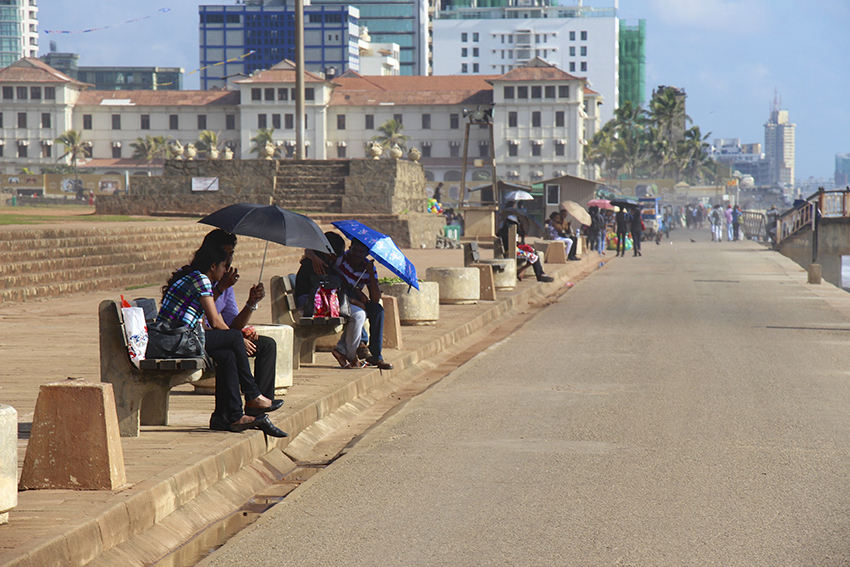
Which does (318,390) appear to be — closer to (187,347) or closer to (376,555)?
(187,347)

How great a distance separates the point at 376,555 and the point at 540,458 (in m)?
2.23

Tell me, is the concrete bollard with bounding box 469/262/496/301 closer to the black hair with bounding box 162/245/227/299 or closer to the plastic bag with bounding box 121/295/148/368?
the black hair with bounding box 162/245/227/299

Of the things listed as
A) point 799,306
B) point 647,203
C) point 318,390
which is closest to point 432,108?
point 647,203

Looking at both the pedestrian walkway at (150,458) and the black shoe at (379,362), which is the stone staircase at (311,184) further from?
the black shoe at (379,362)

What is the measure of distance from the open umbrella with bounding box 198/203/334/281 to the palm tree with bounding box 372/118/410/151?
9551cm

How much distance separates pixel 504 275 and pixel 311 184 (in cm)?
1901

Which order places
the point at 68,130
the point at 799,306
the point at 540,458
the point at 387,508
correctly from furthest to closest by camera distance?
1. the point at 68,130
2. the point at 799,306
3. the point at 540,458
4. the point at 387,508

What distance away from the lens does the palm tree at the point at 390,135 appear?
104 m

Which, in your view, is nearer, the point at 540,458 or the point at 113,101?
the point at 540,458

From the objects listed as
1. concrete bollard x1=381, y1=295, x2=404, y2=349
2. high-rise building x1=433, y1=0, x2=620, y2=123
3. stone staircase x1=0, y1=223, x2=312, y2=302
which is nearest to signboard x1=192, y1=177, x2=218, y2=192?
stone staircase x1=0, y1=223, x2=312, y2=302

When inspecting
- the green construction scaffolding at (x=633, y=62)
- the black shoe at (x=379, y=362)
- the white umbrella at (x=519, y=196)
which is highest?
the green construction scaffolding at (x=633, y=62)

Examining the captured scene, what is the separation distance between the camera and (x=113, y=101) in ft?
340

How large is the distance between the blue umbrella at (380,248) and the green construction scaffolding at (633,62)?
536ft

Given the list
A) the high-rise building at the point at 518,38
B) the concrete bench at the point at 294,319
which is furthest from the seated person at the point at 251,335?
the high-rise building at the point at 518,38
